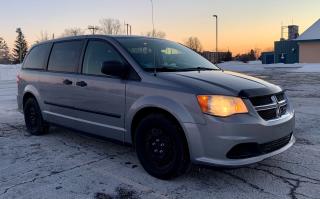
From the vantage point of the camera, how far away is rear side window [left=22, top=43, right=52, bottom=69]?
274 inches

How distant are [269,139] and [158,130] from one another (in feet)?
4.08

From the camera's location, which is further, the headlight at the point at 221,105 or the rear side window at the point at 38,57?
the rear side window at the point at 38,57

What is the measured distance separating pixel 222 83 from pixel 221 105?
44 centimetres

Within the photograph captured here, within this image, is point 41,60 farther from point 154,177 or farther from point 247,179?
point 247,179

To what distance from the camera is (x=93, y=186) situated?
4559mm

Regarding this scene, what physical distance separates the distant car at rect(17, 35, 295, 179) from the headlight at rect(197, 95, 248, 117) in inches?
0.4

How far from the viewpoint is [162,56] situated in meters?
5.53

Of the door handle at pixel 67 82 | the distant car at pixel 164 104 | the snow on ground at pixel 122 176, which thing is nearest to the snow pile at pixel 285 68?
the snow on ground at pixel 122 176

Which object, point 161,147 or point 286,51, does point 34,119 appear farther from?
point 286,51

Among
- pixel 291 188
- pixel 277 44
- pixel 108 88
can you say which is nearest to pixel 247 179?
pixel 291 188

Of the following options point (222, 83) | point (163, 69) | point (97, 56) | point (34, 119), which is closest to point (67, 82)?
point (97, 56)

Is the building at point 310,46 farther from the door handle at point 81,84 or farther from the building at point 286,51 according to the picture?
the door handle at point 81,84

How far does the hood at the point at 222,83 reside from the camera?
4361mm

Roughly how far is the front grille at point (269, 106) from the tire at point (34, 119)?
13.1ft
